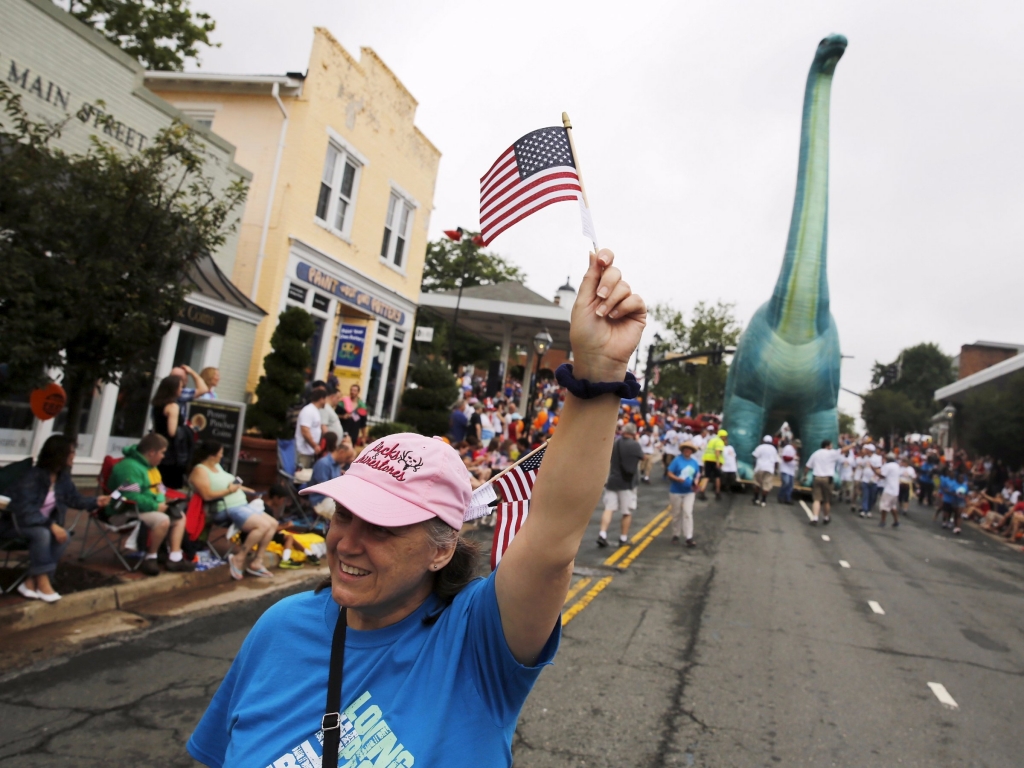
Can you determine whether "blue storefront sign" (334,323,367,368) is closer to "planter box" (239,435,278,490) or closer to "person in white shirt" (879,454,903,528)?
"planter box" (239,435,278,490)

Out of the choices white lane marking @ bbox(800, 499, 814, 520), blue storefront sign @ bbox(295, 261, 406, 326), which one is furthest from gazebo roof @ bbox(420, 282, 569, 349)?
white lane marking @ bbox(800, 499, 814, 520)

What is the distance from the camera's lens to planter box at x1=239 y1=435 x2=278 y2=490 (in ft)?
40.4

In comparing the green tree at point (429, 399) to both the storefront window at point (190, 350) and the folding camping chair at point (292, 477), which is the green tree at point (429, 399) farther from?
the folding camping chair at point (292, 477)

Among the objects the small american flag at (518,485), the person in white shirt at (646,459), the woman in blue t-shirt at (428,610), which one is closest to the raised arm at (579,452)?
the woman in blue t-shirt at (428,610)

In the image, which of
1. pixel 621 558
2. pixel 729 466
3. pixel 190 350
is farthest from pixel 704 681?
pixel 729 466

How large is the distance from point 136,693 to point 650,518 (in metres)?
11.3

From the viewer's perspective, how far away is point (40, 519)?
5.87 metres

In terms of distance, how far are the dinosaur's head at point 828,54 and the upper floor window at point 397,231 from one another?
425 inches

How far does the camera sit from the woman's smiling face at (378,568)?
172 cm

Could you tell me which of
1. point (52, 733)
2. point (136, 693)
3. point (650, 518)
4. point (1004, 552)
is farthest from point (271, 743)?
point (1004, 552)

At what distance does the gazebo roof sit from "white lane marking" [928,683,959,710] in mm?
17395

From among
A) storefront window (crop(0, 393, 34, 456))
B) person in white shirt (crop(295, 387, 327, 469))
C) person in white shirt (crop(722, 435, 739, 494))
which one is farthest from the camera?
person in white shirt (crop(722, 435, 739, 494))

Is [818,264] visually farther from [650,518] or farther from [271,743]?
[271,743]

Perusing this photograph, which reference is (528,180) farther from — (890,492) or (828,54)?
(828,54)
